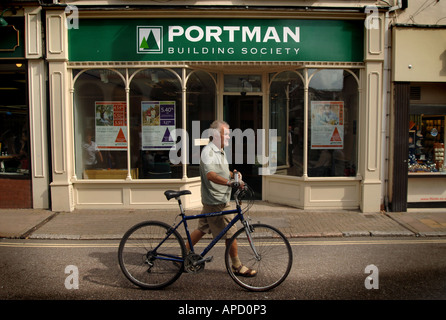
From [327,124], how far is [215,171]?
503cm

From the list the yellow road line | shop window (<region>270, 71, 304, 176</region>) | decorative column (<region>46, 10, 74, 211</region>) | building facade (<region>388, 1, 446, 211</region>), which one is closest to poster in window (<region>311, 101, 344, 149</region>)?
shop window (<region>270, 71, 304, 176</region>)

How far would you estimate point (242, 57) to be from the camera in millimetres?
8430

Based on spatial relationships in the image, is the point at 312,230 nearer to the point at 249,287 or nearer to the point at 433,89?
the point at 249,287

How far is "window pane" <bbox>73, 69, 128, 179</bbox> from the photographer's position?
870 centimetres

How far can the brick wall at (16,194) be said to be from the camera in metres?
8.54

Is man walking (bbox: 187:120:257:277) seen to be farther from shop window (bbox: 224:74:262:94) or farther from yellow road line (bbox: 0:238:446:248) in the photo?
shop window (bbox: 224:74:262:94)

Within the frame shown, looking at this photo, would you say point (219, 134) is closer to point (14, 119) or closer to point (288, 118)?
point (288, 118)

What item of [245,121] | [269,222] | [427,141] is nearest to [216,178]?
[269,222]

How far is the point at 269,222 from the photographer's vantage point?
24.8ft

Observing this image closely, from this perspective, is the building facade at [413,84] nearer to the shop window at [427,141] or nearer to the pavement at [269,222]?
the shop window at [427,141]

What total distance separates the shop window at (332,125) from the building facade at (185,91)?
24 mm
